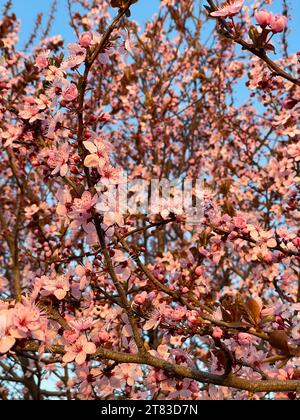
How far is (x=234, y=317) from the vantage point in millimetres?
2279

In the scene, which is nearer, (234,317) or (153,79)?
(234,317)

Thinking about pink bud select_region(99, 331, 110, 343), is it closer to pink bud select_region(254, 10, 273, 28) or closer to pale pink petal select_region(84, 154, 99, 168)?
pale pink petal select_region(84, 154, 99, 168)

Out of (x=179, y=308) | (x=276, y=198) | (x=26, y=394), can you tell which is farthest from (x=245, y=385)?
(x=26, y=394)

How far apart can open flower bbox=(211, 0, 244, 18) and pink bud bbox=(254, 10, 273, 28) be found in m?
0.10

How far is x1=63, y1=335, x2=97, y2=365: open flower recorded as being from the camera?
216cm

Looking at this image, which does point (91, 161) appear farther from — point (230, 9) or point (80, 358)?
point (230, 9)

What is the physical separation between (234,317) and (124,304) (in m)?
0.56

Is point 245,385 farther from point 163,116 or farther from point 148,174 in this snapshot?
point 163,116

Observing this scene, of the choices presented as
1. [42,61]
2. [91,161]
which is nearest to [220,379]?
[91,161]

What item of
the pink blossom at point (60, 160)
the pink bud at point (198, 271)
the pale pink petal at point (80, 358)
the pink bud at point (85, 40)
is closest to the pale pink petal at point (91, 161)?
the pink blossom at point (60, 160)

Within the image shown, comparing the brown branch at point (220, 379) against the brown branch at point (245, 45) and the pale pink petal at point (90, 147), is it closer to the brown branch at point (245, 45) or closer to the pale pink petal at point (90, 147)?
the pale pink petal at point (90, 147)

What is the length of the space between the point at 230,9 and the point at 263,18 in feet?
0.61

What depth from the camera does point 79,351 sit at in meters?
2.21

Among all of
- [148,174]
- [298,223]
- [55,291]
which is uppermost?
[148,174]
